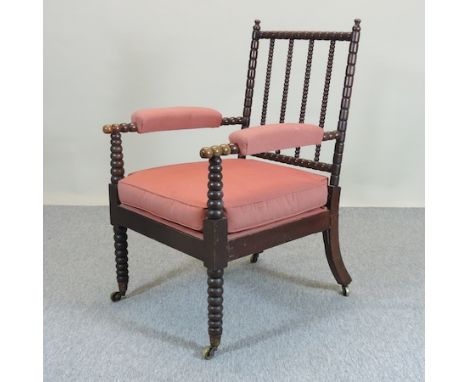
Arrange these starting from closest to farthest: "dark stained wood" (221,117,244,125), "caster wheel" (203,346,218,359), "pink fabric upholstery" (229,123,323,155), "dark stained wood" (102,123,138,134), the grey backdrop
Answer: "pink fabric upholstery" (229,123,323,155) < "caster wheel" (203,346,218,359) < "dark stained wood" (102,123,138,134) < "dark stained wood" (221,117,244,125) < the grey backdrop

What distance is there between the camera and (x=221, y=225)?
5.27 ft

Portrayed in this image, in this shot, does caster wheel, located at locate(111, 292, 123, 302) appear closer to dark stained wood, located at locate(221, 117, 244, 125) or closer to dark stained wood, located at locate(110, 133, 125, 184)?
dark stained wood, located at locate(110, 133, 125, 184)

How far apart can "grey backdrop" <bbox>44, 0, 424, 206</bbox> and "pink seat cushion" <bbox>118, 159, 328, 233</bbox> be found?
1298 millimetres

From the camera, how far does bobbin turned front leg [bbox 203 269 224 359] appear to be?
165 cm

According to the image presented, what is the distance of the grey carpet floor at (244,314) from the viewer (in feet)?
5.52

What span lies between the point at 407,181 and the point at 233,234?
2.01 meters

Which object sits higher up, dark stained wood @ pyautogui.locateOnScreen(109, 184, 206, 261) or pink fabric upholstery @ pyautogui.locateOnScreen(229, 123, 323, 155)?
pink fabric upholstery @ pyautogui.locateOnScreen(229, 123, 323, 155)

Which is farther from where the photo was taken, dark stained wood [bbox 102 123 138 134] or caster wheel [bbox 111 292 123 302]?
caster wheel [bbox 111 292 123 302]

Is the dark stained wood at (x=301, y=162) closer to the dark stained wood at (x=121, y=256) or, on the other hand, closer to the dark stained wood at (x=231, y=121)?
the dark stained wood at (x=231, y=121)

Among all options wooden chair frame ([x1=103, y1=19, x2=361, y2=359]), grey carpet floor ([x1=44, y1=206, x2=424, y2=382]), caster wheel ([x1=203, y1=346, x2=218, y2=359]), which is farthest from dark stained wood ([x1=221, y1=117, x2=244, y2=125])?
caster wheel ([x1=203, y1=346, x2=218, y2=359])

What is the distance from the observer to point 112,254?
2.57 metres

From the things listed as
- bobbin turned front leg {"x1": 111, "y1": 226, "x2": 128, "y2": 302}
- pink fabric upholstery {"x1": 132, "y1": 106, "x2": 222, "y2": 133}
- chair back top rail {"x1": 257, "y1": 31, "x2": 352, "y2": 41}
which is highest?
chair back top rail {"x1": 257, "y1": 31, "x2": 352, "y2": 41}

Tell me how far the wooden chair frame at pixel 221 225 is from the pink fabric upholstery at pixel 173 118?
4 centimetres

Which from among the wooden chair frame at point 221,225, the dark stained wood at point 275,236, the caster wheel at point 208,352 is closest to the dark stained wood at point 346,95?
the wooden chair frame at point 221,225
